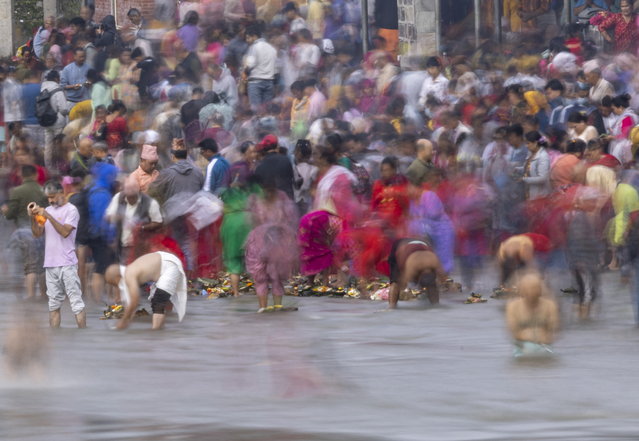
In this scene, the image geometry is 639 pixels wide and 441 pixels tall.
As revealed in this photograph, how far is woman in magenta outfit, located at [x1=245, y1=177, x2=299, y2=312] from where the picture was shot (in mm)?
15961

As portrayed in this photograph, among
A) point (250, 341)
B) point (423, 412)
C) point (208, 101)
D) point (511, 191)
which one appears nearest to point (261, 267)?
point (250, 341)

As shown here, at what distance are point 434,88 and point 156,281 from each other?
837cm

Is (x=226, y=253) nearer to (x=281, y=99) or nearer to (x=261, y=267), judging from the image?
(x=261, y=267)

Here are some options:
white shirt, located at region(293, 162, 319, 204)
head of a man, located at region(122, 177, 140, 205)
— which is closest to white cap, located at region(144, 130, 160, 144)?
white shirt, located at region(293, 162, 319, 204)

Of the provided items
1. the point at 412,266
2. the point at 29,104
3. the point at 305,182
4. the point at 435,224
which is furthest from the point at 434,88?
the point at 412,266

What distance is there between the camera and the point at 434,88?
2281 cm

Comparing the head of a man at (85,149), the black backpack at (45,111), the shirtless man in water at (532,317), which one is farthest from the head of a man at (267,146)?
the black backpack at (45,111)

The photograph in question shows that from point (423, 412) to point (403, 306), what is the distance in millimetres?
5393

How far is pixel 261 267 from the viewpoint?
16.0m

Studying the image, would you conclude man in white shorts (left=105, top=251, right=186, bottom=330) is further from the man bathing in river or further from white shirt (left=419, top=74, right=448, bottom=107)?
white shirt (left=419, top=74, right=448, bottom=107)

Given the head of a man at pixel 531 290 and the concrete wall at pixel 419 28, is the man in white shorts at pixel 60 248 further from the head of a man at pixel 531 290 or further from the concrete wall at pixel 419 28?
the concrete wall at pixel 419 28

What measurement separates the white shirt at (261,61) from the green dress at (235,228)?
7380 millimetres

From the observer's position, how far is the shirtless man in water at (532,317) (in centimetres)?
1256

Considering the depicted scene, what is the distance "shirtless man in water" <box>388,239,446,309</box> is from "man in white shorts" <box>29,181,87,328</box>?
2934 mm
